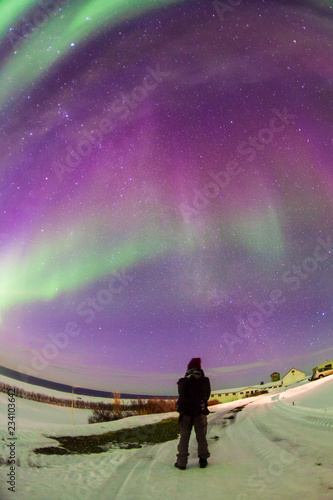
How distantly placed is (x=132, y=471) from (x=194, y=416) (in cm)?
130

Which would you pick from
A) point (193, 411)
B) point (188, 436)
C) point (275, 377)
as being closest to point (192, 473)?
point (188, 436)

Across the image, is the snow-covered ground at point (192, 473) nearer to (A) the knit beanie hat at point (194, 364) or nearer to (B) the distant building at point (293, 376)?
(A) the knit beanie hat at point (194, 364)

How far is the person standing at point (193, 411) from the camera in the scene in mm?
4328

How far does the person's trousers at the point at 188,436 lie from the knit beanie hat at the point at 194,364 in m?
0.68

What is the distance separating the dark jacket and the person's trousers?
0.10 metres

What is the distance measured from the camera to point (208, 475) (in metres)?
3.90

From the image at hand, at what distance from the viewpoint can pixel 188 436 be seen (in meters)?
4.37

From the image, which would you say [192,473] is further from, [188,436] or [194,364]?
[194,364]

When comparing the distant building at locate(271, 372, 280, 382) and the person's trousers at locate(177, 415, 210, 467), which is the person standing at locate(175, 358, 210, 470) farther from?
the distant building at locate(271, 372, 280, 382)

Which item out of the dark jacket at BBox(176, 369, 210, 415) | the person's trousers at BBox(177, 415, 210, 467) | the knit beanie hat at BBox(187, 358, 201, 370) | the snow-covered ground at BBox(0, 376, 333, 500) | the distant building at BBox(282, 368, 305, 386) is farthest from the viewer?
the distant building at BBox(282, 368, 305, 386)

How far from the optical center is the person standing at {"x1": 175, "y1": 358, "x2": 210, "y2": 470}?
433 centimetres

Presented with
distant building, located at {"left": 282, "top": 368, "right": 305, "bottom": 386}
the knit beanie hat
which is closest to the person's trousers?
the knit beanie hat

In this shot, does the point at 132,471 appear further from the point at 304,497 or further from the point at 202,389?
the point at 304,497

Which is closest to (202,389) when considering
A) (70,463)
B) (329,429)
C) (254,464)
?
(254,464)
